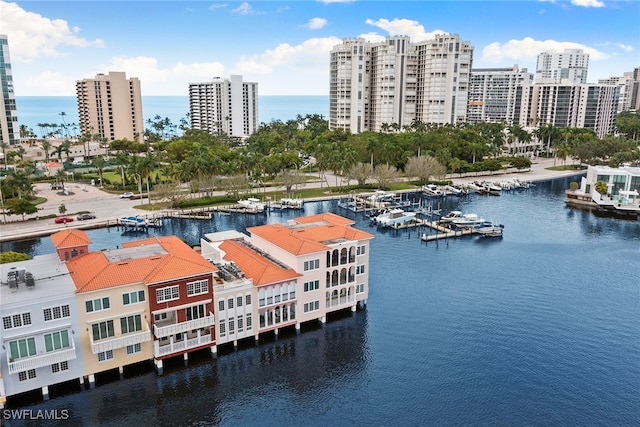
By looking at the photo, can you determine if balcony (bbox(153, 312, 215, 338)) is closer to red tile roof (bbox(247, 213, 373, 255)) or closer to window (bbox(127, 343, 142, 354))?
window (bbox(127, 343, 142, 354))

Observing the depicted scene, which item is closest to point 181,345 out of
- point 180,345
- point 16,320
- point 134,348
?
point 180,345

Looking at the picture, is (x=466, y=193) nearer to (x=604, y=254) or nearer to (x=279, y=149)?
(x=604, y=254)

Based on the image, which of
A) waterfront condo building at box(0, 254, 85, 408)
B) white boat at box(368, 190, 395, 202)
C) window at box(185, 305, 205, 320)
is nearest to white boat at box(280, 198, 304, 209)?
white boat at box(368, 190, 395, 202)

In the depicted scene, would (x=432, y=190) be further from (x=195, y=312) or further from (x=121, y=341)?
(x=121, y=341)

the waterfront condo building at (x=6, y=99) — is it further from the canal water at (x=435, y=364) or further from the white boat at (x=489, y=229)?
the white boat at (x=489, y=229)

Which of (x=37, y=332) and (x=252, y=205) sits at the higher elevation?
(x=37, y=332)

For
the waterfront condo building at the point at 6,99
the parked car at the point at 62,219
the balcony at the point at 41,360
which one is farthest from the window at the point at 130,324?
the waterfront condo building at the point at 6,99

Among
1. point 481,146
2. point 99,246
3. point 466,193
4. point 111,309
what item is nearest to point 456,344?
point 111,309
